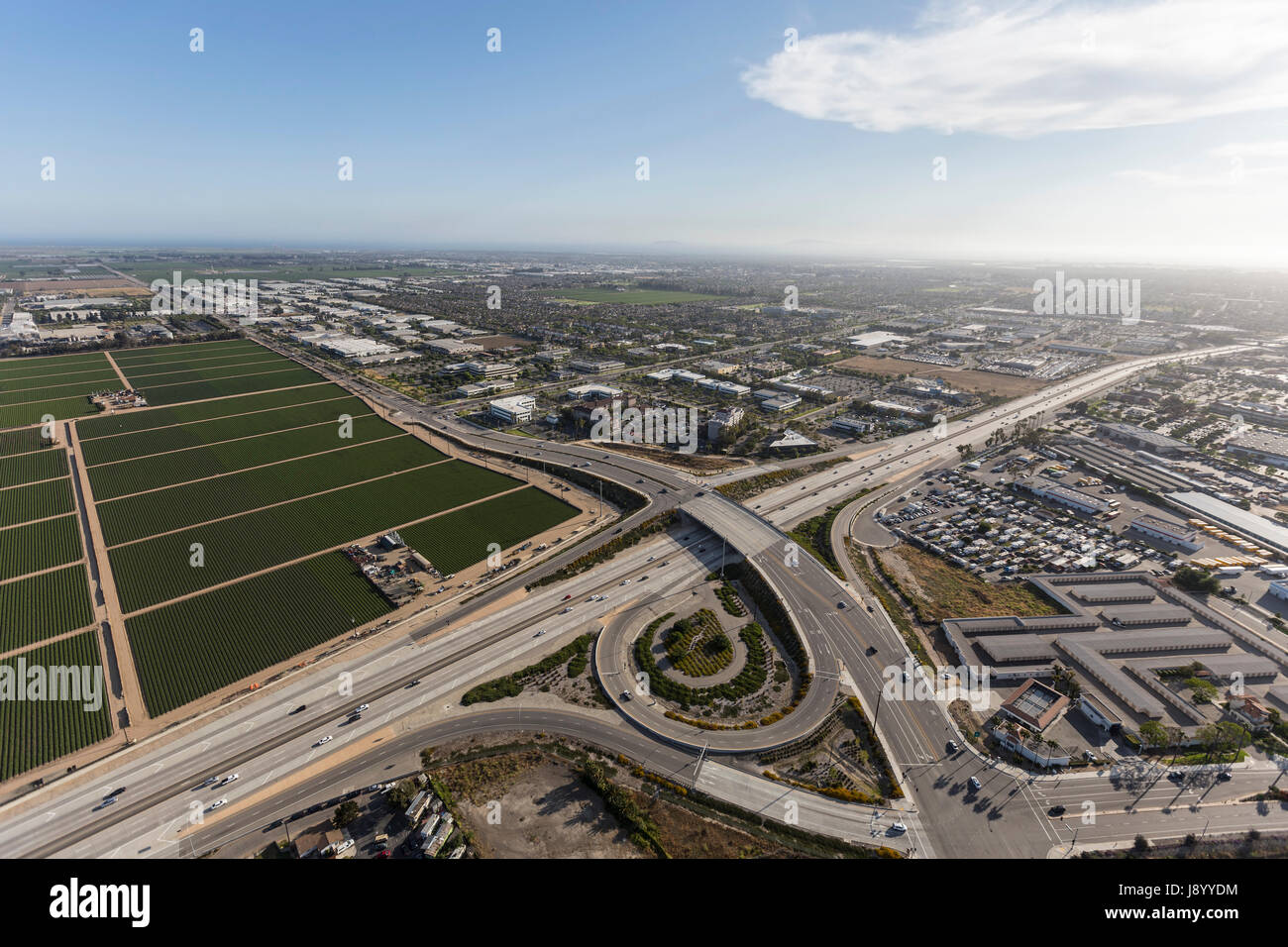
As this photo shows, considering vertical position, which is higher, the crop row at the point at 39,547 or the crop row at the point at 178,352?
the crop row at the point at 178,352

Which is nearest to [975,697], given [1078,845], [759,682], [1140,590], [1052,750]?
[1052,750]

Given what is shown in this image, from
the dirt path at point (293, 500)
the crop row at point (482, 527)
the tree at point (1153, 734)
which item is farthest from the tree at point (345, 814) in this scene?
the tree at point (1153, 734)

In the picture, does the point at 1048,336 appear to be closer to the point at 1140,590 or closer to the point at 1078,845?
the point at 1140,590

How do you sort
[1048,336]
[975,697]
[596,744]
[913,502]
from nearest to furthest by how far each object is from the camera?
1. [596,744]
2. [975,697]
3. [913,502]
4. [1048,336]

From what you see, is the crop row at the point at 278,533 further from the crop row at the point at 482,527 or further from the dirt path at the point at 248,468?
the dirt path at the point at 248,468
